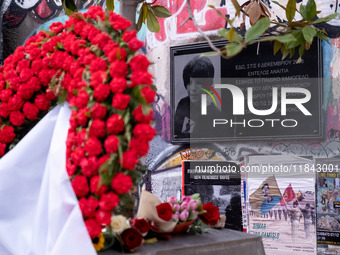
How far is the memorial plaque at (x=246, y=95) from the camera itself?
5.03 meters

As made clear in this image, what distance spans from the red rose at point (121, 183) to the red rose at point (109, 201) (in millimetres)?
28

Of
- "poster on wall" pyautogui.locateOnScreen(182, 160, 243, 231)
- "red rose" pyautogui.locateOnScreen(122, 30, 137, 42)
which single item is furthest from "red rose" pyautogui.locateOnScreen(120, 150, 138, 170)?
"poster on wall" pyautogui.locateOnScreen(182, 160, 243, 231)

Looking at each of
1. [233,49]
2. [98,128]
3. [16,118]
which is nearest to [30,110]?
[16,118]

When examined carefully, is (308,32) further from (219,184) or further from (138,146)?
(219,184)

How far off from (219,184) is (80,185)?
391cm

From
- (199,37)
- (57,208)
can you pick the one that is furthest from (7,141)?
(199,37)

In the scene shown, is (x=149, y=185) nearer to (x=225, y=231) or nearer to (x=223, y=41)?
(x=223, y=41)

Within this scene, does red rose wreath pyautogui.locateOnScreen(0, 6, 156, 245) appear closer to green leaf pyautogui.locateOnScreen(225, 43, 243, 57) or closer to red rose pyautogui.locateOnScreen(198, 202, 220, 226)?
green leaf pyautogui.locateOnScreen(225, 43, 243, 57)

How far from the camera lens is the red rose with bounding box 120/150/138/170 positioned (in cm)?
164

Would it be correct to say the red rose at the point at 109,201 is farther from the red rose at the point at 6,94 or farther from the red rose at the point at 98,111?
the red rose at the point at 6,94

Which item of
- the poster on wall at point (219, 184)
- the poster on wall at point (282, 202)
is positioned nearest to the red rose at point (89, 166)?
the poster on wall at point (282, 202)

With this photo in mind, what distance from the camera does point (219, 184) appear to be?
5461 millimetres

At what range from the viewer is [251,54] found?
17.4ft

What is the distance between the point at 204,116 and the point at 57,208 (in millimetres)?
4021
